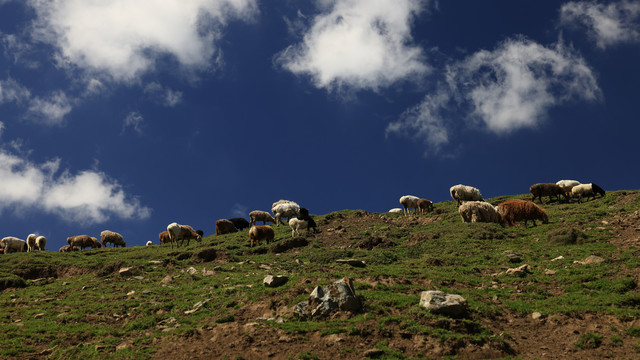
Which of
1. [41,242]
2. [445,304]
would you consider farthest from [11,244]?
[445,304]

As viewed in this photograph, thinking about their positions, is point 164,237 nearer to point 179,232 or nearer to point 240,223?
point 179,232

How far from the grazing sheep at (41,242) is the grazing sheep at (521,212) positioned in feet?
172

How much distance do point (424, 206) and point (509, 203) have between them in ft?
37.4

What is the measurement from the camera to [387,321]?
13.0m

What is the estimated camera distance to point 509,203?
100ft

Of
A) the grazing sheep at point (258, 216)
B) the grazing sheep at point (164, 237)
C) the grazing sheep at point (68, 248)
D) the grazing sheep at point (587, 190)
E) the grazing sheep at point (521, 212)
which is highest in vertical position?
the grazing sheep at point (258, 216)

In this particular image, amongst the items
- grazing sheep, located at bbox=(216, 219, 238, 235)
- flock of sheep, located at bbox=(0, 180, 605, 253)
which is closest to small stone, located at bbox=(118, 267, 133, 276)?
flock of sheep, located at bbox=(0, 180, 605, 253)

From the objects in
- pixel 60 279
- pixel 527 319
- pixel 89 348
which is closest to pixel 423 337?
pixel 527 319

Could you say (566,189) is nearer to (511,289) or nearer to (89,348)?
(511,289)

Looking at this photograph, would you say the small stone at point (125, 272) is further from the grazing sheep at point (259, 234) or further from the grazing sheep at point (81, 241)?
the grazing sheep at point (81, 241)

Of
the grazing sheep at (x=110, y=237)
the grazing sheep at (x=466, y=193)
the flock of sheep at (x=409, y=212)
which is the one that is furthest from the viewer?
the grazing sheep at (x=110, y=237)

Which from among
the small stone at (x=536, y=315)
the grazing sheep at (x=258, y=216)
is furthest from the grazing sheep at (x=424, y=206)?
the small stone at (x=536, y=315)

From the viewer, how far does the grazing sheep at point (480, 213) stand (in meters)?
31.5

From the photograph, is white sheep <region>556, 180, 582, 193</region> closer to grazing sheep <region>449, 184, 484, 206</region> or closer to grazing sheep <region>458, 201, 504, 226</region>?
grazing sheep <region>449, 184, 484, 206</region>
